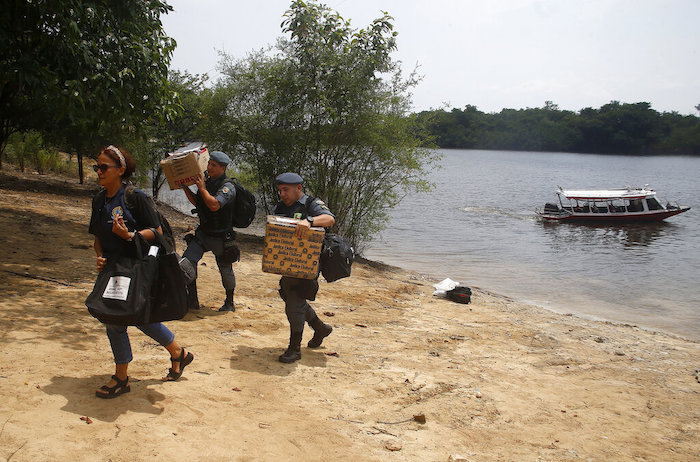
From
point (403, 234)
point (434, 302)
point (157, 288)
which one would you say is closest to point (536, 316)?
point (434, 302)

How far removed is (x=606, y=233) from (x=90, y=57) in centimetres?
2647

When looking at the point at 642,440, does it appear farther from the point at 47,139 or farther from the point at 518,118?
the point at 518,118

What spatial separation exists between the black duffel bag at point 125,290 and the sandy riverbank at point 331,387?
74 centimetres

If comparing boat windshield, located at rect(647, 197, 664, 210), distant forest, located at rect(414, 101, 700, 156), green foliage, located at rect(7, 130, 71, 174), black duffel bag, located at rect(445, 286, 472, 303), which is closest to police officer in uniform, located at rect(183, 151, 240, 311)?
black duffel bag, located at rect(445, 286, 472, 303)

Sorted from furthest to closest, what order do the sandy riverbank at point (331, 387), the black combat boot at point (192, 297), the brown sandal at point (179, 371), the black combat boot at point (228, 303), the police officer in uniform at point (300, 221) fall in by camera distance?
the black combat boot at point (228, 303) < the black combat boot at point (192, 297) < the police officer in uniform at point (300, 221) < the brown sandal at point (179, 371) < the sandy riverbank at point (331, 387)

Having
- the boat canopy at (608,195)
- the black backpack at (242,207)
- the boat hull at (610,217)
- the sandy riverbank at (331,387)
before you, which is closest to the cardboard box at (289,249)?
the sandy riverbank at (331,387)

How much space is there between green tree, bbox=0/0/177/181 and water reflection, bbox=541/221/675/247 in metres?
19.5

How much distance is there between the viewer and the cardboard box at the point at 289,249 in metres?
5.20

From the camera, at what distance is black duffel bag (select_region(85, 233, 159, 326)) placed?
12.6 ft

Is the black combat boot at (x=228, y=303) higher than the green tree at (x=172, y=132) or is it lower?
lower

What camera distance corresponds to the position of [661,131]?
107250 mm

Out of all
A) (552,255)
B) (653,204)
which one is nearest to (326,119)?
(552,255)

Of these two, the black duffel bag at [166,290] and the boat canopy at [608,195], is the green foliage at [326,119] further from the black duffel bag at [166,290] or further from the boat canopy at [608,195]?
the boat canopy at [608,195]

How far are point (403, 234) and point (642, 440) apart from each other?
19.3m
